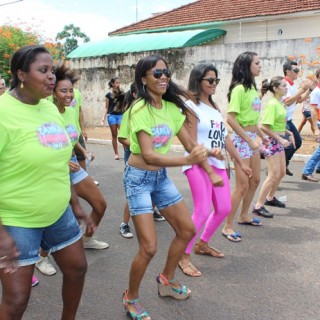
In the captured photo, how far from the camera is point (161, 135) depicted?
3.01 m

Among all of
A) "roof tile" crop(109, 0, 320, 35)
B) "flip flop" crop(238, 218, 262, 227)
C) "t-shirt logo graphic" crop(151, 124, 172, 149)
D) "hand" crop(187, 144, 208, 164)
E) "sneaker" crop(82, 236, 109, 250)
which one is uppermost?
"roof tile" crop(109, 0, 320, 35)

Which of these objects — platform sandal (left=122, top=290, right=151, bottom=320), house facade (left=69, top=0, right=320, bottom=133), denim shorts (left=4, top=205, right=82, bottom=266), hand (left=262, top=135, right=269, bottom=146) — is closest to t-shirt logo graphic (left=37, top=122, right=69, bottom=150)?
denim shorts (left=4, top=205, right=82, bottom=266)

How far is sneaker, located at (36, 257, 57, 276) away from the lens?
3.84 m

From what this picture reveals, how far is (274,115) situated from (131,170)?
2832 mm

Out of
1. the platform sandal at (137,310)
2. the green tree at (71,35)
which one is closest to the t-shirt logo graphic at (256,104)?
the platform sandal at (137,310)

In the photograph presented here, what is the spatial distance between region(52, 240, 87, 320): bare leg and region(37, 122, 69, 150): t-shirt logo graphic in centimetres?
62

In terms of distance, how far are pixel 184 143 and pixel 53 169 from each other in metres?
1.25

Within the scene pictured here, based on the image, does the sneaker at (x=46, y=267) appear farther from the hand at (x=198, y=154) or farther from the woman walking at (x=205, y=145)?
the hand at (x=198, y=154)

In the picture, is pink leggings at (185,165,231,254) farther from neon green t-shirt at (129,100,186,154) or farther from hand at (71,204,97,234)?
hand at (71,204,97,234)

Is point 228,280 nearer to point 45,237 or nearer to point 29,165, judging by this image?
point 45,237

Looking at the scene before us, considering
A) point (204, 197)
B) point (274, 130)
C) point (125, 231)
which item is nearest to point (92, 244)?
point (125, 231)

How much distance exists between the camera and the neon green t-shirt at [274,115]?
208 inches

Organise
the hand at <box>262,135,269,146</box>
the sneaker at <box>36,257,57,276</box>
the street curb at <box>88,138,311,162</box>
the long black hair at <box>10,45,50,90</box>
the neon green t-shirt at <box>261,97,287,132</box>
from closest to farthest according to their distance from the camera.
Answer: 1. the long black hair at <box>10,45,50,90</box>
2. the sneaker at <box>36,257,57,276</box>
3. the hand at <box>262,135,269,146</box>
4. the neon green t-shirt at <box>261,97,287,132</box>
5. the street curb at <box>88,138,311,162</box>

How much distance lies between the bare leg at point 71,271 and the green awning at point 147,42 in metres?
12.6
